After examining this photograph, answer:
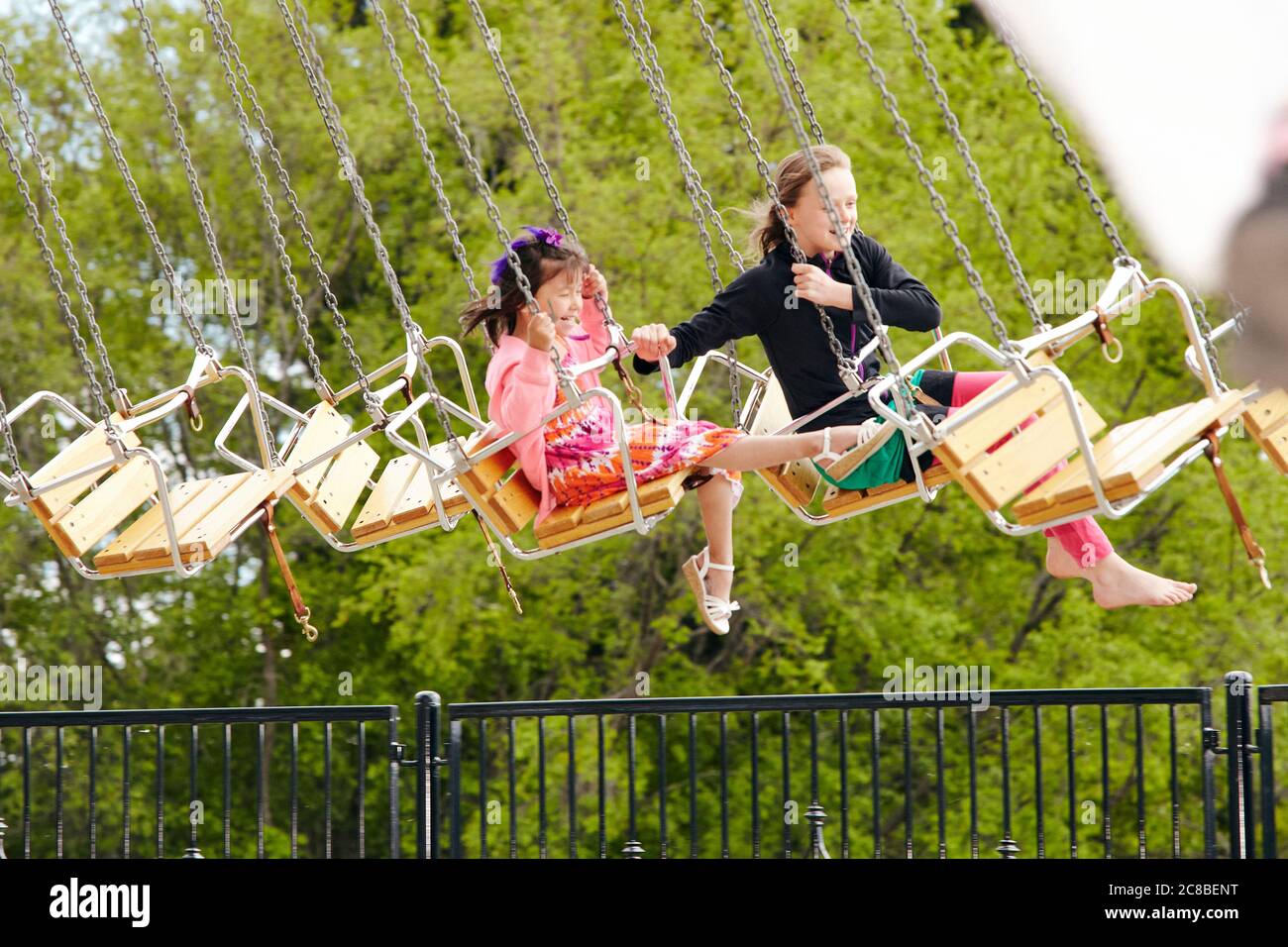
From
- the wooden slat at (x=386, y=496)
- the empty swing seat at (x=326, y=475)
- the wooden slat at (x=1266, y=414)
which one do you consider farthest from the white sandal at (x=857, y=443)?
the empty swing seat at (x=326, y=475)

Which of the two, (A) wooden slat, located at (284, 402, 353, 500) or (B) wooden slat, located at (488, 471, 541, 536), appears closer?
(B) wooden slat, located at (488, 471, 541, 536)

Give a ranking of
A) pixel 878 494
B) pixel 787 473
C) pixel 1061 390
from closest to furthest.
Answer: pixel 1061 390
pixel 878 494
pixel 787 473

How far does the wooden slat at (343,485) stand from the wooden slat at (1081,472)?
7.77 feet


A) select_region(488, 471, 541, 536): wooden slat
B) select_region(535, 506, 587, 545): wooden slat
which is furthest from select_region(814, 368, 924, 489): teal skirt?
select_region(488, 471, 541, 536): wooden slat

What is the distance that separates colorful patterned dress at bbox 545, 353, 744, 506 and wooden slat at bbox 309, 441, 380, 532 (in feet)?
3.71

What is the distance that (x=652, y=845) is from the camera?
612 inches

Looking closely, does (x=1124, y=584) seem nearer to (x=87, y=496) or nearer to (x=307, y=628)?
(x=307, y=628)

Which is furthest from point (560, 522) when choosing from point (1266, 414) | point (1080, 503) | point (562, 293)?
point (1266, 414)

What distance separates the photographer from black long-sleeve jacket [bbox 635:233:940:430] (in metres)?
4.40

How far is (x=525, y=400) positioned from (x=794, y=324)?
775mm

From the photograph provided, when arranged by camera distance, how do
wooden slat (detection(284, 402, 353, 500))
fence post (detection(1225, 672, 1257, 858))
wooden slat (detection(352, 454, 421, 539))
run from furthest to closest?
wooden slat (detection(284, 402, 353, 500)), wooden slat (detection(352, 454, 421, 539)), fence post (detection(1225, 672, 1257, 858))

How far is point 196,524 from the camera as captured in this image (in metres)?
4.74

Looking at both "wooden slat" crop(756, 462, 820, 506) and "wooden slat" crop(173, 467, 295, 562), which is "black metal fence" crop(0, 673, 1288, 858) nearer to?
"wooden slat" crop(173, 467, 295, 562)
